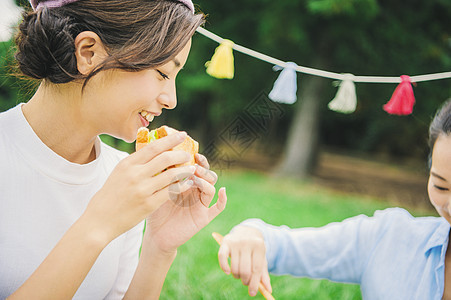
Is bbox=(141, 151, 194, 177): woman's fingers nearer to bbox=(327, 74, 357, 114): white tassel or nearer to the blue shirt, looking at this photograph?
the blue shirt

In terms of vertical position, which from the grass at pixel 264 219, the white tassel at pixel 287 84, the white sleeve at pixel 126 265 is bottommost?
the grass at pixel 264 219

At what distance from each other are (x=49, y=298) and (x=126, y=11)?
81 centimetres

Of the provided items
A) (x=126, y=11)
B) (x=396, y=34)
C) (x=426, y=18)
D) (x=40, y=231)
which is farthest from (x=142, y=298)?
(x=426, y=18)

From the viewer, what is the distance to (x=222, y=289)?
2631mm

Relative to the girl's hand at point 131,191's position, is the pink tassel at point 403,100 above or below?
above

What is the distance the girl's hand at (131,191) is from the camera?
112cm

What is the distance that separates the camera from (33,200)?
52.4 inches

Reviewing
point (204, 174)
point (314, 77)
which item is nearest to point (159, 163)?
point (204, 174)

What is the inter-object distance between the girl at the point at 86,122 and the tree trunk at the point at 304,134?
8249 millimetres

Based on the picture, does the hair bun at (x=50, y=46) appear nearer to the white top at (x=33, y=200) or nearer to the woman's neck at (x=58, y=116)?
the woman's neck at (x=58, y=116)

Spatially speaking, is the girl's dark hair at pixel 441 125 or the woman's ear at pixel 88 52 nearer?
the woman's ear at pixel 88 52

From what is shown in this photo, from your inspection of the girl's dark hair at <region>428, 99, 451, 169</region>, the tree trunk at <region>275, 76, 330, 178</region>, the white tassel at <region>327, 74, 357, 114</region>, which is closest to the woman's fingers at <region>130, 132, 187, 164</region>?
the girl's dark hair at <region>428, 99, 451, 169</region>

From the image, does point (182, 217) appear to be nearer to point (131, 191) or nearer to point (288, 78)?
point (131, 191)

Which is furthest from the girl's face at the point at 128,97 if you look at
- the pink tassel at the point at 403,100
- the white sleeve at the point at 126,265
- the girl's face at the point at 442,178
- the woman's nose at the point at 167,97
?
the pink tassel at the point at 403,100
